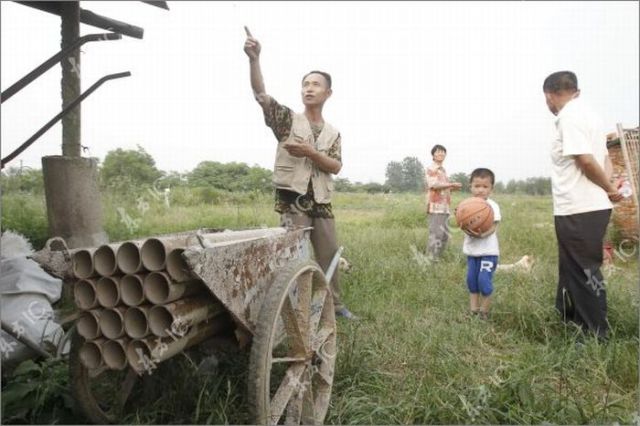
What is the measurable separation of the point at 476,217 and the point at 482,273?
446 millimetres

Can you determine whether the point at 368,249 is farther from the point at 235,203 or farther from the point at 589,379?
the point at 589,379

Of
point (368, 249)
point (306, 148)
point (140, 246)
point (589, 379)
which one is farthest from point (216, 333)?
point (368, 249)

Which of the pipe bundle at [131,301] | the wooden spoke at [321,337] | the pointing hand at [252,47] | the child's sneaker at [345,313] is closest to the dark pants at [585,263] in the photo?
the child's sneaker at [345,313]

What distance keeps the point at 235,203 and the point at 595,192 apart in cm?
411

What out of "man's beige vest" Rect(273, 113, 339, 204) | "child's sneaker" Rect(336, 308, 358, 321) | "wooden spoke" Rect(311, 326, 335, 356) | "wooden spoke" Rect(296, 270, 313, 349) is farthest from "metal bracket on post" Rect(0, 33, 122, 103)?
"child's sneaker" Rect(336, 308, 358, 321)

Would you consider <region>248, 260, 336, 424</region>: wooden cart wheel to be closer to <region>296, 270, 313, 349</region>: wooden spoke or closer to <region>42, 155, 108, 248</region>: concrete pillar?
<region>296, 270, 313, 349</region>: wooden spoke

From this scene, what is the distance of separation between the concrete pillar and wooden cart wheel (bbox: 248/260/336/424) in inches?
85.7

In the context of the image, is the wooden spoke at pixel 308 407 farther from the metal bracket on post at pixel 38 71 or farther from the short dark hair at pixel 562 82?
the short dark hair at pixel 562 82

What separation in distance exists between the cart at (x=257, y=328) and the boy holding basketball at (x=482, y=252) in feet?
5.50

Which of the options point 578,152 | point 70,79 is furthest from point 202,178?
point 578,152

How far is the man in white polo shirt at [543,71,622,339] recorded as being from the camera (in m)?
2.71

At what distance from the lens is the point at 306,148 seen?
2951 millimetres

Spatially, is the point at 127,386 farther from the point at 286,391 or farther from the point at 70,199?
the point at 70,199

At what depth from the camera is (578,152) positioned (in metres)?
2.68
